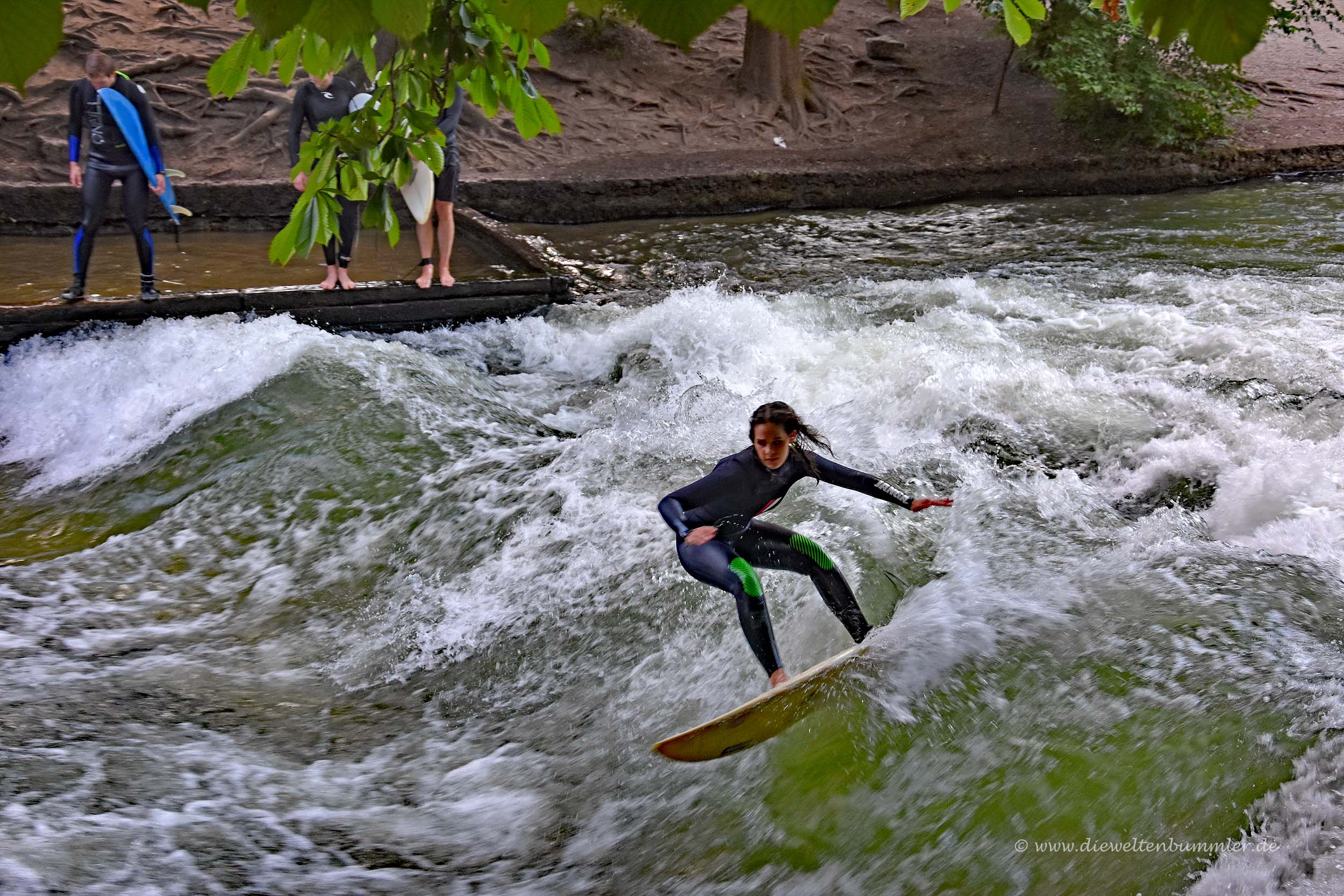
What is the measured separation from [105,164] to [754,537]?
18.6ft

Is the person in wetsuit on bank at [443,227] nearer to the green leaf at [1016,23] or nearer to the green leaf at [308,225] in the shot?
the green leaf at [308,225]

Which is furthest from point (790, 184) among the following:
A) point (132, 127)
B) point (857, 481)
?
point (857, 481)

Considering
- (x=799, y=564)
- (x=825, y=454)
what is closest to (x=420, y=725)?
(x=799, y=564)

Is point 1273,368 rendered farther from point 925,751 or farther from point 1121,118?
point 1121,118

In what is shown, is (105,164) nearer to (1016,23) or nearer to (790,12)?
(1016,23)

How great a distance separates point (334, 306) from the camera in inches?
309

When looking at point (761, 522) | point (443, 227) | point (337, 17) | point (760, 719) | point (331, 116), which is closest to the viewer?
point (337, 17)

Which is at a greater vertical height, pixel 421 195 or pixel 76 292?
pixel 421 195

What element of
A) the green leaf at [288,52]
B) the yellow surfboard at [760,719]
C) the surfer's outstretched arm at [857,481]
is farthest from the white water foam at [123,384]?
the green leaf at [288,52]

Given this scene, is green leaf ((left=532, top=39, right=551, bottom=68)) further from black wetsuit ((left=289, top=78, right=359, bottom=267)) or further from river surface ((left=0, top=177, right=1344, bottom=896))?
black wetsuit ((left=289, top=78, right=359, bottom=267))

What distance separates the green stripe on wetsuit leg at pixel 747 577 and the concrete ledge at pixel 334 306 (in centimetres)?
493

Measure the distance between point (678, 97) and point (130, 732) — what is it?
14107mm

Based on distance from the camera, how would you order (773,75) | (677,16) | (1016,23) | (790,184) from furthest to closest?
(773,75) < (790,184) < (1016,23) < (677,16)

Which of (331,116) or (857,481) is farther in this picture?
(331,116)
